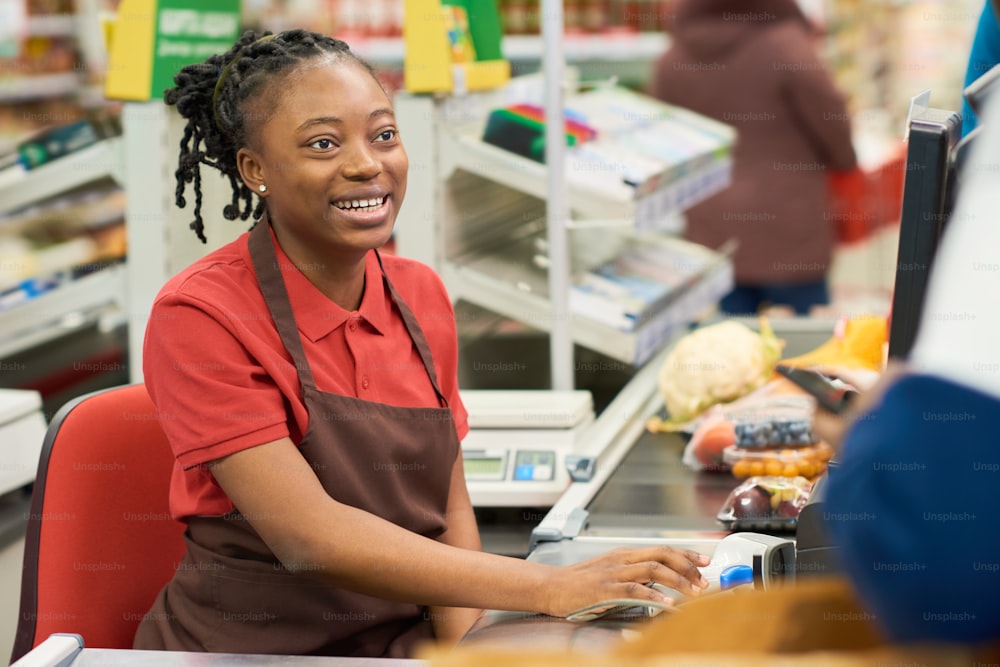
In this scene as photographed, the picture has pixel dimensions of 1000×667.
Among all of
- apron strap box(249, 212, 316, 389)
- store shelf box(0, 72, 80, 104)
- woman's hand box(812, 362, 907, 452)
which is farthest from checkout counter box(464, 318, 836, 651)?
store shelf box(0, 72, 80, 104)

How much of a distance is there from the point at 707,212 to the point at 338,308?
3.28m

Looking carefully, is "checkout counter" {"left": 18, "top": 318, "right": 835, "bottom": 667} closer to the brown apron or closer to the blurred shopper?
the brown apron

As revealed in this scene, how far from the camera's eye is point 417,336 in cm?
175

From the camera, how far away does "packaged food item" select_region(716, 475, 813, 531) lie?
174 centimetres

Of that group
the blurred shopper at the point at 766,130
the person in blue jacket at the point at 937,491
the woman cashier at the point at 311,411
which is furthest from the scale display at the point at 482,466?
the blurred shopper at the point at 766,130

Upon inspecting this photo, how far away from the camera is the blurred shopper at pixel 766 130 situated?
4414mm

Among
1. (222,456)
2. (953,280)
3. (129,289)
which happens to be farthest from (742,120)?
(953,280)

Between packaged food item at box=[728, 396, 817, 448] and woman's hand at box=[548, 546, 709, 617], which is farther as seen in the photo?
packaged food item at box=[728, 396, 817, 448]

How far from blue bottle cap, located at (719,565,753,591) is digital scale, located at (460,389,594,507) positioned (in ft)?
1.88

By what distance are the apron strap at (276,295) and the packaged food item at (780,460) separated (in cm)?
86

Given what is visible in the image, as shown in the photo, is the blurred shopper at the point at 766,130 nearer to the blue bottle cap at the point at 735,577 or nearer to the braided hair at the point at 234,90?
the braided hair at the point at 234,90

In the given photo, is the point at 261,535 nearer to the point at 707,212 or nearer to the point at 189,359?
the point at 189,359

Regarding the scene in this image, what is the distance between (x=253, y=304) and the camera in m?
1.56

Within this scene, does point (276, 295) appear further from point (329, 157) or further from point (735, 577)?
point (735, 577)
